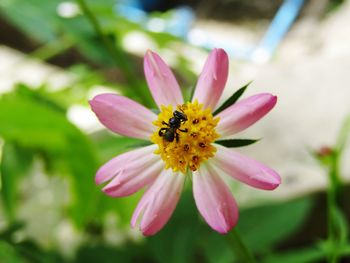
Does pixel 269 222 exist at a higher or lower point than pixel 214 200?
lower

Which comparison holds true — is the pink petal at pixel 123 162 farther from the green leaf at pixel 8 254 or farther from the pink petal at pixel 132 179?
the green leaf at pixel 8 254

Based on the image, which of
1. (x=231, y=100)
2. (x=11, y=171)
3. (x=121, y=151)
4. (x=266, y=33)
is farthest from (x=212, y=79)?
(x=266, y=33)

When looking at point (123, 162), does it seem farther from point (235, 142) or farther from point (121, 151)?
point (121, 151)

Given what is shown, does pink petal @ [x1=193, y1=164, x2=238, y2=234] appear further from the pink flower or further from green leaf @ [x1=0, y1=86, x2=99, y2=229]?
green leaf @ [x1=0, y1=86, x2=99, y2=229]

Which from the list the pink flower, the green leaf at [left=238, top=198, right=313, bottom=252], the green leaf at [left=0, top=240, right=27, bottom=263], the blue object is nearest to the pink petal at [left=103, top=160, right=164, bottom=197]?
the pink flower

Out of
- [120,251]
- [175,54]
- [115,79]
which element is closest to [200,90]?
[120,251]

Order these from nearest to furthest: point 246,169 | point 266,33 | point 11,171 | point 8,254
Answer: point 246,169 → point 8,254 → point 11,171 → point 266,33

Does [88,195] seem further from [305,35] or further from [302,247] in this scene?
[305,35]
